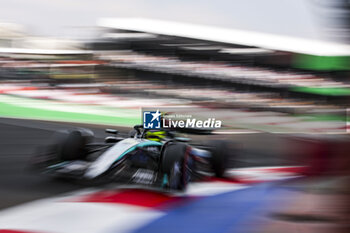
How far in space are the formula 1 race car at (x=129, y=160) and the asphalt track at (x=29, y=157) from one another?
177mm

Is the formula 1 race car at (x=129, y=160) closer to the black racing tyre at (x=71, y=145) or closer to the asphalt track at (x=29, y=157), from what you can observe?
the black racing tyre at (x=71, y=145)

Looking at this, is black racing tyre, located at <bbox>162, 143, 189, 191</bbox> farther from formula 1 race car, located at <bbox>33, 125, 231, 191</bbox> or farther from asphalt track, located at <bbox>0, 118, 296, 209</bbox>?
asphalt track, located at <bbox>0, 118, 296, 209</bbox>

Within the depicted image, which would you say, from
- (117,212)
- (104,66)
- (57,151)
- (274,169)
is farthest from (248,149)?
(104,66)

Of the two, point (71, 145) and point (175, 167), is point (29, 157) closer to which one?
point (71, 145)

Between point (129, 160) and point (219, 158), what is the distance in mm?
1167

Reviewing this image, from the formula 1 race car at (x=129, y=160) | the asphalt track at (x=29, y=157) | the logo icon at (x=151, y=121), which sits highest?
the logo icon at (x=151, y=121)

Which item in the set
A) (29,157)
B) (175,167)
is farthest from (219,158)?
(29,157)

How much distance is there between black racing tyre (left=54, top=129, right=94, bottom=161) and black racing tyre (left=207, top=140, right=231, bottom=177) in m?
1.48

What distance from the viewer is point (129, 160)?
4.38 meters

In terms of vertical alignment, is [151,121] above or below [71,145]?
above

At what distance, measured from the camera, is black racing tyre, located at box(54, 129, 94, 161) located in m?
4.48

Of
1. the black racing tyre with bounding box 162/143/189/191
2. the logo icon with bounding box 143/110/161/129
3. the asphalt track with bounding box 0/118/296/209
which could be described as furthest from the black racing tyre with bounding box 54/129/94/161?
the black racing tyre with bounding box 162/143/189/191

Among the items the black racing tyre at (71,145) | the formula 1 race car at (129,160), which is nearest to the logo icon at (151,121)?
the formula 1 race car at (129,160)

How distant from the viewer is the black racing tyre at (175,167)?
3975mm
